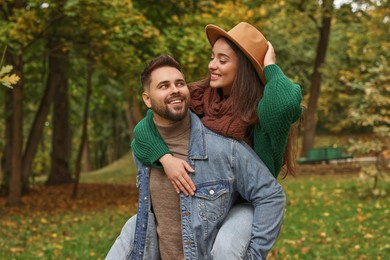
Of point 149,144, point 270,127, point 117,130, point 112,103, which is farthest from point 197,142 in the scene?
point 117,130

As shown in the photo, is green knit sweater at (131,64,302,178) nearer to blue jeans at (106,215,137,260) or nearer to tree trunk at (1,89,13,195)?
blue jeans at (106,215,137,260)

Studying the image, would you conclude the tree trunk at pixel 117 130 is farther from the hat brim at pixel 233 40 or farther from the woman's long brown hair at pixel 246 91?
the woman's long brown hair at pixel 246 91

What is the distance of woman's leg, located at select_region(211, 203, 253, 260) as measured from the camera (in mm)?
3477

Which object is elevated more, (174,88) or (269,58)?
(269,58)

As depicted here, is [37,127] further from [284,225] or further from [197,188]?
[197,188]

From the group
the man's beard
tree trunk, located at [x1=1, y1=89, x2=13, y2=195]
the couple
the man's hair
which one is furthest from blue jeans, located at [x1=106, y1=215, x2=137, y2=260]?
tree trunk, located at [x1=1, y1=89, x2=13, y2=195]

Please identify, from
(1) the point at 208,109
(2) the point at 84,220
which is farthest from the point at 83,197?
(1) the point at 208,109

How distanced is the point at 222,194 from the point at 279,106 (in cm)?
54

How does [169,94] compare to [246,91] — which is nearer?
[169,94]

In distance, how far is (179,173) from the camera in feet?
11.9

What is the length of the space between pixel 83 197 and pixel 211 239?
14342mm

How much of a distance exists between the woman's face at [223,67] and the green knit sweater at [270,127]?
0.20 m

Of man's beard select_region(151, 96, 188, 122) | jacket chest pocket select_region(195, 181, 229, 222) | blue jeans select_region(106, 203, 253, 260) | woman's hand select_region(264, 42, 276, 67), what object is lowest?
blue jeans select_region(106, 203, 253, 260)

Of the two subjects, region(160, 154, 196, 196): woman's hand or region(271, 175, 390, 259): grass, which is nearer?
region(160, 154, 196, 196): woman's hand
